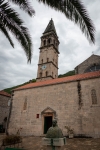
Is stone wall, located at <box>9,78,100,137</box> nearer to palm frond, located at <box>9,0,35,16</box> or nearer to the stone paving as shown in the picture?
the stone paving

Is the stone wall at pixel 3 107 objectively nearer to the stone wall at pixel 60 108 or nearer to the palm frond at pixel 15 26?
the stone wall at pixel 60 108

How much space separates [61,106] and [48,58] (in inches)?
626

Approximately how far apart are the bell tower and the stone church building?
928cm

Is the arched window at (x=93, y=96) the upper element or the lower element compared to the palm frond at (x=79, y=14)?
lower

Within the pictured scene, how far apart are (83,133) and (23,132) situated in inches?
314

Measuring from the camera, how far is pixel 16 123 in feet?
54.4

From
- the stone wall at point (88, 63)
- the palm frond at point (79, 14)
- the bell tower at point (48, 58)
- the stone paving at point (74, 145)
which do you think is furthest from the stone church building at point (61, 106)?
the palm frond at point (79, 14)

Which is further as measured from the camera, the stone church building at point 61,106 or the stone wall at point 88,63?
the stone wall at point 88,63

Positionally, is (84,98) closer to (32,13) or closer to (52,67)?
(32,13)

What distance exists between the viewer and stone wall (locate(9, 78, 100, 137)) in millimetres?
12438

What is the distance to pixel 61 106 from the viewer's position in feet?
47.3

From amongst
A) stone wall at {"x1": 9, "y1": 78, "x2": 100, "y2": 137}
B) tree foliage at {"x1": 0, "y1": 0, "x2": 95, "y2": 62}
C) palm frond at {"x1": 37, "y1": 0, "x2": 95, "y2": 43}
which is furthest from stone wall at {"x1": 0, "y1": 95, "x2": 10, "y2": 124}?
palm frond at {"x1": 37, "y1": 0, "x2": 95, "y2": 43}

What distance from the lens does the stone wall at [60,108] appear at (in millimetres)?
12438

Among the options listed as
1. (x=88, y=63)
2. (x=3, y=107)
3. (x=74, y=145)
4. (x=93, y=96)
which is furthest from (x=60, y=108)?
(x=3, y=107)
